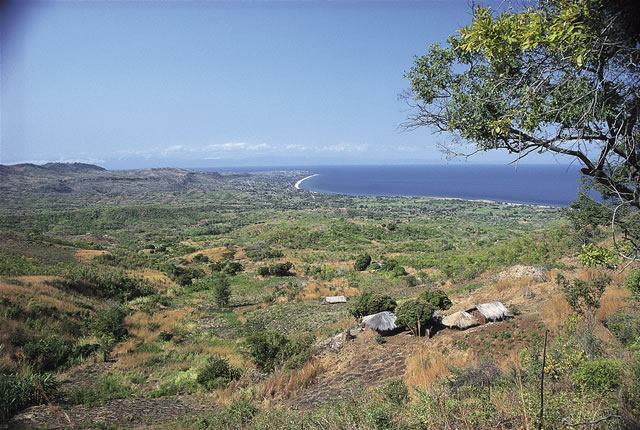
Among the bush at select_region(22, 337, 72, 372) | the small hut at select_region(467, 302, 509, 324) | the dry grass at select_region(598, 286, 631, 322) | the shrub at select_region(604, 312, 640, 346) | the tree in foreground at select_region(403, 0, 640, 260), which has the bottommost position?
the bush at select_region(22, 337, 72, 372)

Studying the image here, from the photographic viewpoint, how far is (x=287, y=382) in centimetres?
860

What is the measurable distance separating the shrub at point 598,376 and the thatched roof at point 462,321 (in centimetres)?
584

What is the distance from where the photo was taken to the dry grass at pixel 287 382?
813cm

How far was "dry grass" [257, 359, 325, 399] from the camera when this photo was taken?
813 centimetres

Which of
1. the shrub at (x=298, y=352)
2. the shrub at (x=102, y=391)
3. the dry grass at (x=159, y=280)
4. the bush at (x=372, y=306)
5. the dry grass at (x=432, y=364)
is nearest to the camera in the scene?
the dry grass at (x=432, y=364)

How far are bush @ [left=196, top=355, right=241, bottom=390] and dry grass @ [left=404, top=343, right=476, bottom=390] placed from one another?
5090 mm

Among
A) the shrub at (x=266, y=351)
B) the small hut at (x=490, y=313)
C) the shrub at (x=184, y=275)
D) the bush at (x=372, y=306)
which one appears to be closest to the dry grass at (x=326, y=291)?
the bush at (x=372, y=306)

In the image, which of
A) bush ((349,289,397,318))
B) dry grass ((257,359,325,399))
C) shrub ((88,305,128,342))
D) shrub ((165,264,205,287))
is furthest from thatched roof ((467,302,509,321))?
shrub ((165,264,205,287))

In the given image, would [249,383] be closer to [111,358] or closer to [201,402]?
[201,402]

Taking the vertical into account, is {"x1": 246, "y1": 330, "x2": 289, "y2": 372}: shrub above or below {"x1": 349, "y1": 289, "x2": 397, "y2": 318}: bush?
below

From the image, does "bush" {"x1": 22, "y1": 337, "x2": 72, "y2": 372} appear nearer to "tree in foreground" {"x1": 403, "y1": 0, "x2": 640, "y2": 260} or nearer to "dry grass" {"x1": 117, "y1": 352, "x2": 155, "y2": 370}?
"dry grass" {"x1": 117, "y1": 352, "x2": 155, "y2": 370}

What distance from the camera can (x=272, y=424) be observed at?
5059 mm

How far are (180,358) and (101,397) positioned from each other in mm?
3607

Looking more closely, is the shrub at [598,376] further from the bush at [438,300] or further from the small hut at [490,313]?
the bush at [438,300]
